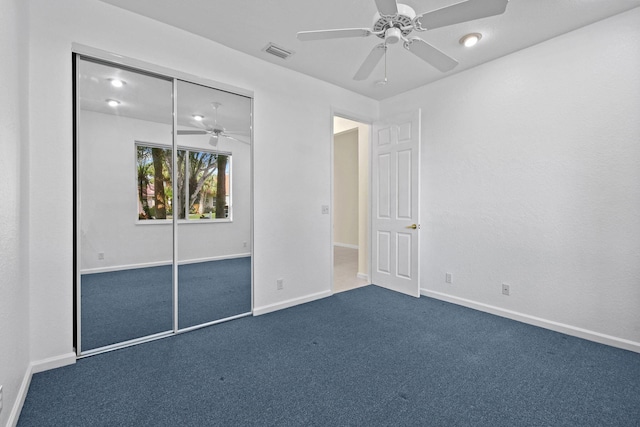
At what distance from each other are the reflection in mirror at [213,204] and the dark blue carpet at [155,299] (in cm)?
1

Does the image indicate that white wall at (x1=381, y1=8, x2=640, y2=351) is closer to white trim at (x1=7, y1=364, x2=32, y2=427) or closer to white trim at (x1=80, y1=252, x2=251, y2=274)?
white trim at (x1=80, y1=252, x2=251, y2=274)

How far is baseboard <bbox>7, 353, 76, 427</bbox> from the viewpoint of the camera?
1586 mm

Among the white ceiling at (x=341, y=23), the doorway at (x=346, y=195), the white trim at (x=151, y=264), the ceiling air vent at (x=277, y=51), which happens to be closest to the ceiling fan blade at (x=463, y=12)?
the white ceiling at (x=341, y=23)

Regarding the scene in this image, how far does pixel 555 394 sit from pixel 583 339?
1.14 metres

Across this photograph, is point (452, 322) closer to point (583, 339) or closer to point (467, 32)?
point (583, 339)

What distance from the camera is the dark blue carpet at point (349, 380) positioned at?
1677mm

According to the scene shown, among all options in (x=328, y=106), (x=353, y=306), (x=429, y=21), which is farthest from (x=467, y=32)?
(x=353, y=306)

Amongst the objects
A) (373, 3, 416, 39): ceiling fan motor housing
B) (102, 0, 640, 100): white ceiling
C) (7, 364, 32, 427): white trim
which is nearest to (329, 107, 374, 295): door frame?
(102, 0, 640, 100): white ceiling

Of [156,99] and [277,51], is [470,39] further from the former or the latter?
[156,99]

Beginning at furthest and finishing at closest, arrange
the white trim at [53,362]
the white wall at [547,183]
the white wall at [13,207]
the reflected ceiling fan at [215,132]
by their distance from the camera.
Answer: the reflected ceiling fan at [215,132]
the white wall at [547,183]
the white trim at [53,362]
the white wall at [13,207]

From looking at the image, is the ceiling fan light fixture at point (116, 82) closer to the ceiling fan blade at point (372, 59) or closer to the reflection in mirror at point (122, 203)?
the reflection in mirror at point (122, 203)

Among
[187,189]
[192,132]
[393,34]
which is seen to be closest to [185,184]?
[187,189]

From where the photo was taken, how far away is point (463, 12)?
5.60 feet

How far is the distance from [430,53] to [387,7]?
25.1 inches
